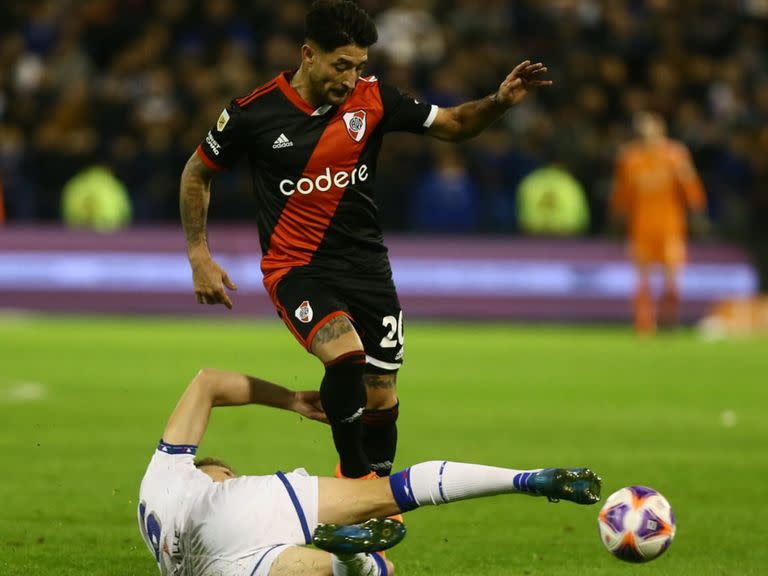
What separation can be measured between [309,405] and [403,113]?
135cm

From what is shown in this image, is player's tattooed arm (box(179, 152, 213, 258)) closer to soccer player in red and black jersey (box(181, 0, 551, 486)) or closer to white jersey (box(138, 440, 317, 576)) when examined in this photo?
soccer player in red and black jersey (box(181, 0, 551, 486))

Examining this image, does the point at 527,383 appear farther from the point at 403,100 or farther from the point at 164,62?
the point at 164,62

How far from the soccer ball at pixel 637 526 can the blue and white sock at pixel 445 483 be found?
498mm

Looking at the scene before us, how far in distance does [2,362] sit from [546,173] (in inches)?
310

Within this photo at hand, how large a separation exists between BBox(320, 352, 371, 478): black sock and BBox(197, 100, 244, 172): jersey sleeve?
3.43ft

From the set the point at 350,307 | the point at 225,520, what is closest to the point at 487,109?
the point at 350,307

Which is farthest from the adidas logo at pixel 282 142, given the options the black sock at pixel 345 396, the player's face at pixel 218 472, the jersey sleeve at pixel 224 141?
the player's face at pixel 218 472

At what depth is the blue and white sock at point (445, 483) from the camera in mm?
5387

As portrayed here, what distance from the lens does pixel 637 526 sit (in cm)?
557

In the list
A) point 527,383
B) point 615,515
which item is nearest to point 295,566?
point 615,515

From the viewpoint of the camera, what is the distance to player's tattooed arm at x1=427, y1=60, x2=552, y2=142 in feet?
21.2

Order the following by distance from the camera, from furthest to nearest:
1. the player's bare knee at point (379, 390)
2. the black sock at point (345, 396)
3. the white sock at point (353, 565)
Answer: the player's bare knee at point (379, 390) → the black sock at point (345, 396) → the white sock at point (353, 565)

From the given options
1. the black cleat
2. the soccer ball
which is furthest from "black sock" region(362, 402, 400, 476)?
the black cleat

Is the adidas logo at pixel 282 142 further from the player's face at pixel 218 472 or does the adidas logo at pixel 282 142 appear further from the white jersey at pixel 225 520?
the white jersey at pixel 225 520
